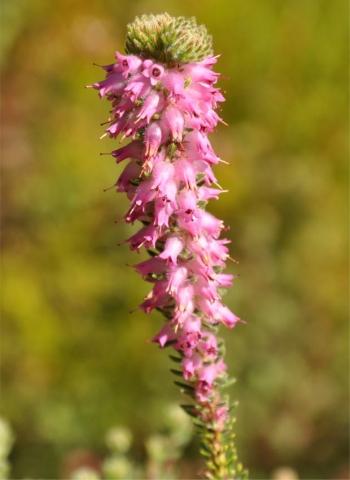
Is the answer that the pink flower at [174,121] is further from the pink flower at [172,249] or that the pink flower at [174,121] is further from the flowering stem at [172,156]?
the pink flower at [172,249]

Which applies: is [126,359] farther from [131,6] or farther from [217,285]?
[217,285]

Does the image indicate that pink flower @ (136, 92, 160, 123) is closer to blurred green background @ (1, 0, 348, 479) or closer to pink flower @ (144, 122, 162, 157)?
pink flower @ (144, 122, 162, 157)

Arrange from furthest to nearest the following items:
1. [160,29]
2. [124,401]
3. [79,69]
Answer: [79,69], [124,401], [160,29]

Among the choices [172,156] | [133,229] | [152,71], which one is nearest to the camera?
[152,71]

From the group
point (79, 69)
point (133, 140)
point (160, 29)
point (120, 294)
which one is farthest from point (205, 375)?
point (79, 69)

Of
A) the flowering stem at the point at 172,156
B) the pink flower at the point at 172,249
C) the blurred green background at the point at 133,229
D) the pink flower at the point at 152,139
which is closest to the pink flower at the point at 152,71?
the flowering stem at the point at 172,156

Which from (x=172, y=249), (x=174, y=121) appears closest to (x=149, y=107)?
(x=174, y=121)

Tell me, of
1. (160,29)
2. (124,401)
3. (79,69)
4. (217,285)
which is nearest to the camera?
(160,29)

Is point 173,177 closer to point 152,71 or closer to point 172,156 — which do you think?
point 172,156
